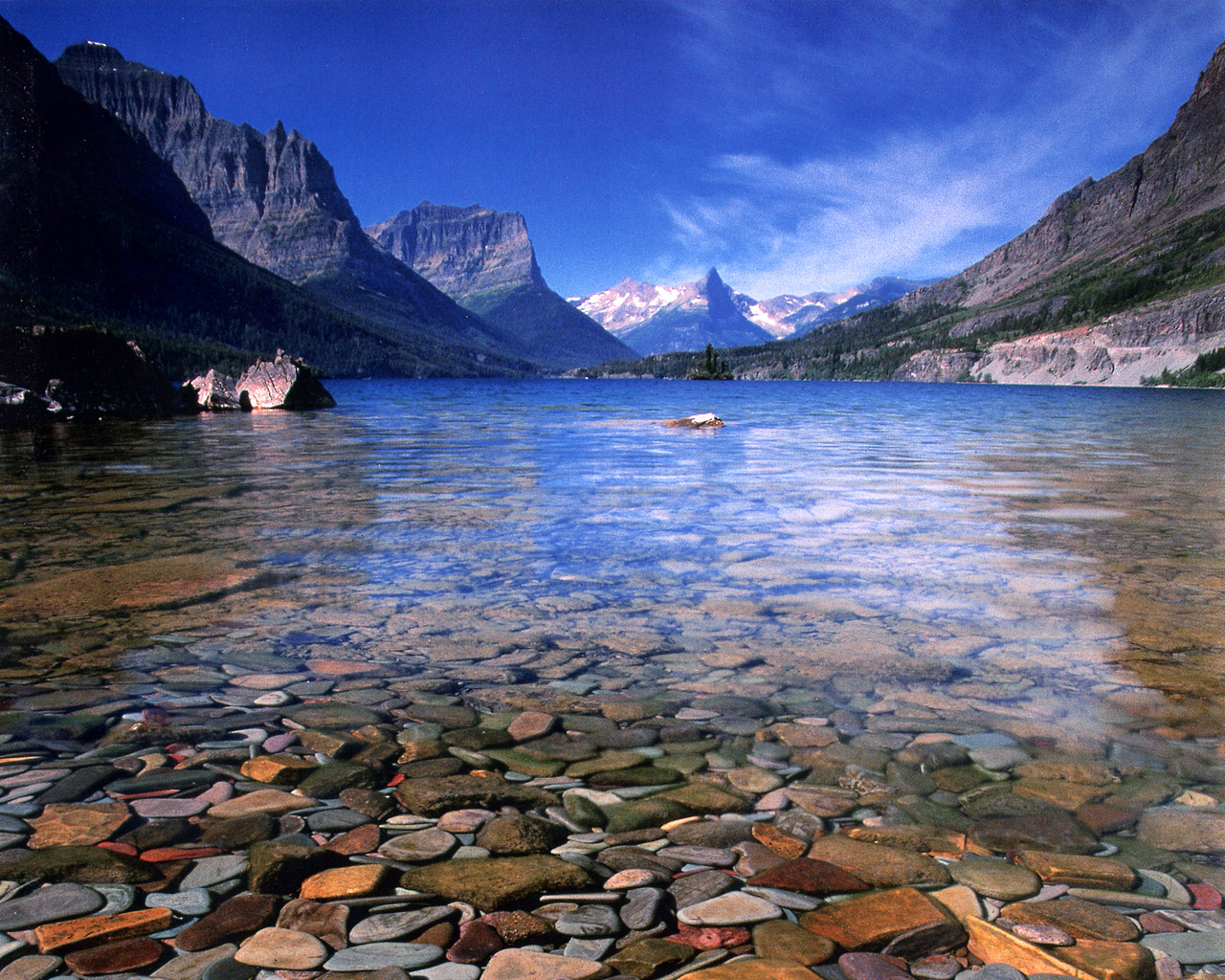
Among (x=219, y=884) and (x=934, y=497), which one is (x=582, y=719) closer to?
(x=219, y=884)

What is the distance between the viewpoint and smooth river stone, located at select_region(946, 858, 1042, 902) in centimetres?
317

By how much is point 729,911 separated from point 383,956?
1.37 meters

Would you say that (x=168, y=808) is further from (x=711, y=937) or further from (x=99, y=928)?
(x=711, y=937)

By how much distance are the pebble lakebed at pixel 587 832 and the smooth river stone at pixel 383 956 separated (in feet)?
0.03

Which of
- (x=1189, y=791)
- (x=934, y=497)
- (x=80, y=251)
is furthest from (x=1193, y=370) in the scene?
(x=80, y=251)

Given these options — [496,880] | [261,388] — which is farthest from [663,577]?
[261,388]

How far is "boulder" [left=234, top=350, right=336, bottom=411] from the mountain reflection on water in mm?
32643

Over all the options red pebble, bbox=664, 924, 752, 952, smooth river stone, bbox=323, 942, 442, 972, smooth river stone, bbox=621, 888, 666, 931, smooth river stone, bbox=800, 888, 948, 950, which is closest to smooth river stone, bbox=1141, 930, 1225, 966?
smooth river stone, bbox=800, 888, 948, 950

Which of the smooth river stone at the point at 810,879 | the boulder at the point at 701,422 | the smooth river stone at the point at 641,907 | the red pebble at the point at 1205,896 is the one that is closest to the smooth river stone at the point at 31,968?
the smooth river stone at the point at 641,907

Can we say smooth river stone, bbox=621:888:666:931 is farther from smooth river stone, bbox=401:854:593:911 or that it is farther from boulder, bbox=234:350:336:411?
boulder, bbox=234:350:336:411

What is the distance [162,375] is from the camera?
4228cm

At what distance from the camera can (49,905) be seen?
2857 millimetres

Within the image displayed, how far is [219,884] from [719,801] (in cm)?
240

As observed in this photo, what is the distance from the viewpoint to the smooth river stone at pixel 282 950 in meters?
2.60
